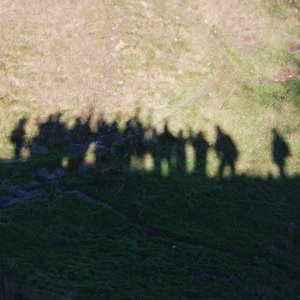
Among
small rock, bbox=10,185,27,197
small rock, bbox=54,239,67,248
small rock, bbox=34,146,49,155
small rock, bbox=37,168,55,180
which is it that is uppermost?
small rock, bbox=34,146,49,155

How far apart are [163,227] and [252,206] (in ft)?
21.4

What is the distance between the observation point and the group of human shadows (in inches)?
1366

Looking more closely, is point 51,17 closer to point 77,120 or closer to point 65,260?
point 77,120

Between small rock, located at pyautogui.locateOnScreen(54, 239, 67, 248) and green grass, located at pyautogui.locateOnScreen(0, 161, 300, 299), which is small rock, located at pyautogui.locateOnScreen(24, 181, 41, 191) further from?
small rock, located at pyautogui.locateOnScreen(54, 239, 67, 248)

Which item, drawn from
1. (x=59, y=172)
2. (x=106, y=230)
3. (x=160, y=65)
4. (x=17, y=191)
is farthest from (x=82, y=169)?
(x=160, y=65)

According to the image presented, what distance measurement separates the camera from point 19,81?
40031 millimetres

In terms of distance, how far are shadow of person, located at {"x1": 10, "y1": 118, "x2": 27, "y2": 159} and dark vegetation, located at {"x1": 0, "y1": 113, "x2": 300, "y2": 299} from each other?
0.08 meters

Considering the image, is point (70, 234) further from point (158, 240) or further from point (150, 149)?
point (150, 149)

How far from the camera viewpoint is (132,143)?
1404 inches

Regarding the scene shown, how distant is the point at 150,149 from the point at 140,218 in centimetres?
789

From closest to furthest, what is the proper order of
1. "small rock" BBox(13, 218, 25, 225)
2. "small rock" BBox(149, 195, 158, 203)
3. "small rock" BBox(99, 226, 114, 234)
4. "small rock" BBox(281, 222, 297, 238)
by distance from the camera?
"small rock" BBox(13, 218, 25, 225) → "small rock" BBox(99, 226, 114, 234) → "small rock" BBox(281, 222, 297, 238) → "small rock" BBox(149, 195, 158, 203)

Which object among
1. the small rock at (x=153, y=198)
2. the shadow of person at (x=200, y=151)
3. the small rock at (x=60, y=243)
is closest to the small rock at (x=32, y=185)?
the small rock at (x=60, y=243)

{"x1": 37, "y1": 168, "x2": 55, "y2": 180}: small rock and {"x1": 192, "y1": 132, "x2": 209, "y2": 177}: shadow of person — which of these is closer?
{"x1": 37, "y1": 168, "x2": 55, "y2": 180}: small rock

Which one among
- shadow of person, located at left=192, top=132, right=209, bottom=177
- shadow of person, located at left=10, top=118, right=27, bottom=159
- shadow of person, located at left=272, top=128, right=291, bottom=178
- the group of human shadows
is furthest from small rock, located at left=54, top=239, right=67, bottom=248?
shadow of person, located at left=272, top=128, right=291, bottom=178
